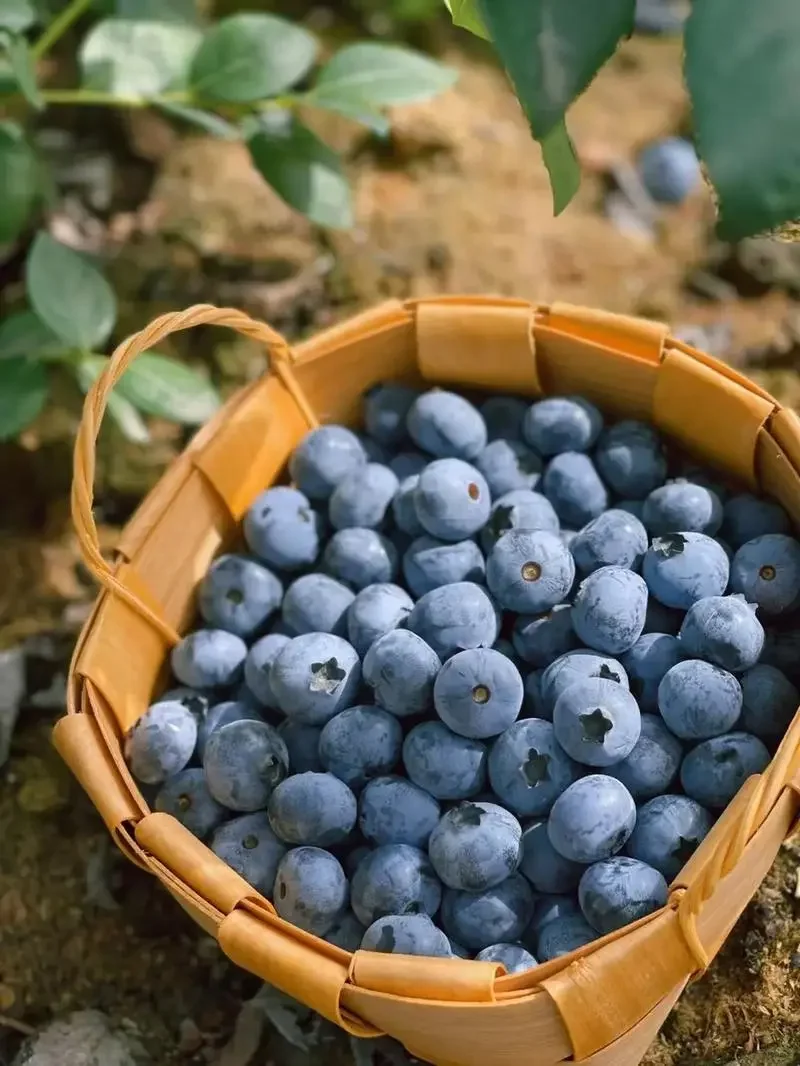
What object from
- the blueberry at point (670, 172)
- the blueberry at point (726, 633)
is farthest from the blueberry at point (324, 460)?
the blueberry at point (670, 172)

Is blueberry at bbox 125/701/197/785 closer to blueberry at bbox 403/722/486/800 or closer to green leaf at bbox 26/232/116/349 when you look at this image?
blueberry at bbox 403/722/486/800

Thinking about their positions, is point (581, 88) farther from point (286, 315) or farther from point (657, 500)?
point (286, 315)

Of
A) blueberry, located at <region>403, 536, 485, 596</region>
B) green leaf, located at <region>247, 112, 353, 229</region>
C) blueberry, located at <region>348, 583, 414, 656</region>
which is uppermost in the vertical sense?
green leaf, located at <region>247, 112, 353, 229</region>

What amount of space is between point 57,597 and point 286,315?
0.61m

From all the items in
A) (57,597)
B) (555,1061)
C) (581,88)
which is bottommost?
(57,597)

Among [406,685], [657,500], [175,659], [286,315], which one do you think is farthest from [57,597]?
[657,500]

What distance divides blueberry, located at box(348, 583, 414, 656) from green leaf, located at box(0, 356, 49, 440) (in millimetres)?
562

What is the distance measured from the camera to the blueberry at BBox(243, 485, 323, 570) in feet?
4.11

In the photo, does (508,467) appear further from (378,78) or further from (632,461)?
(378,78)

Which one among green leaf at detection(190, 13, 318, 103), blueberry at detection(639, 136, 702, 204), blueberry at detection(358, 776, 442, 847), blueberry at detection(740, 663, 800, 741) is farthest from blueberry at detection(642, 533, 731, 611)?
blueberry at detection(639, 136, 702, 204)

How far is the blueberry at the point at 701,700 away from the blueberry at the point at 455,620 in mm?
192

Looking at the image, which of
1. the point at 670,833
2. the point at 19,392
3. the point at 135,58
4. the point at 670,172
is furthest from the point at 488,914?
the point at 670,172

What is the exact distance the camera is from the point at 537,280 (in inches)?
75.4

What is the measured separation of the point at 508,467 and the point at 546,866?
0.46 m
